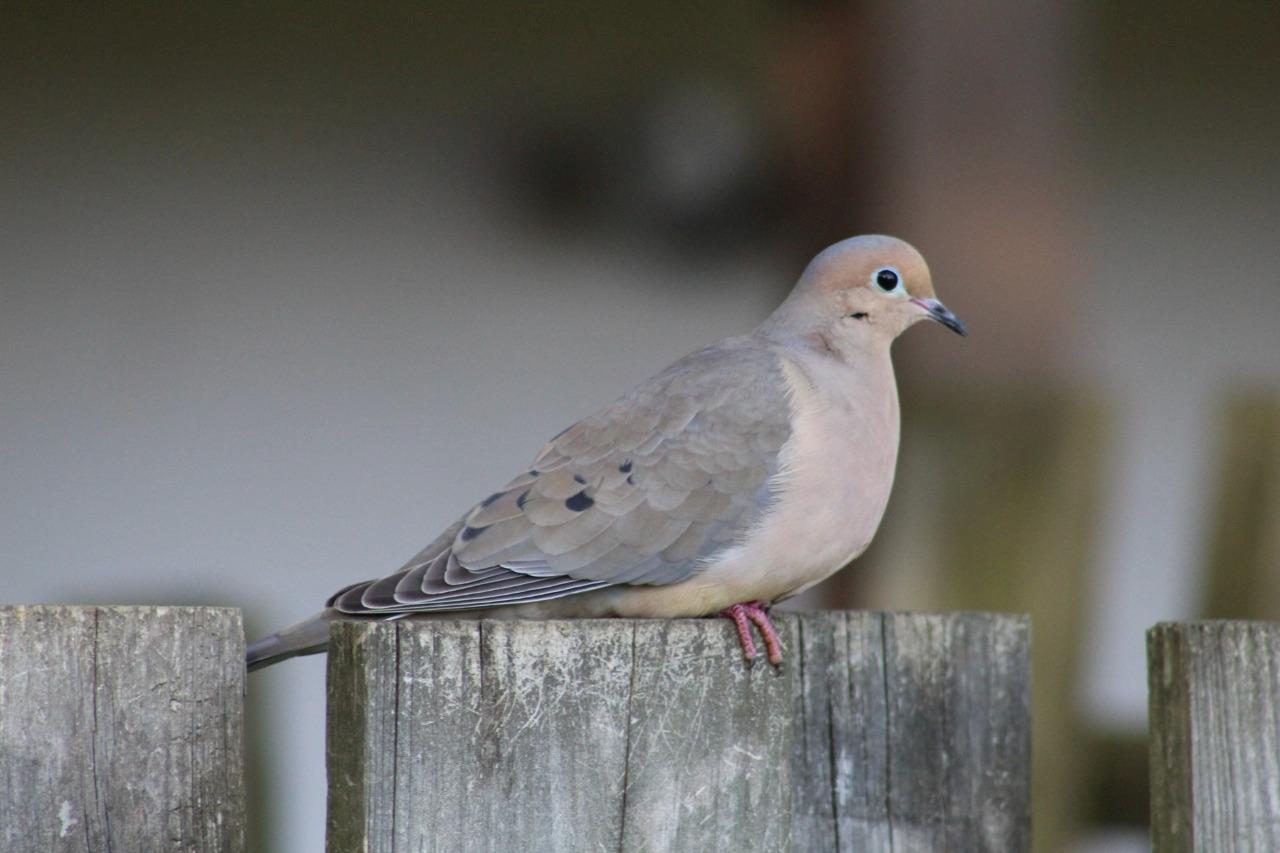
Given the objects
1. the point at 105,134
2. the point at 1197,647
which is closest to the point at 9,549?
the point at 105,134

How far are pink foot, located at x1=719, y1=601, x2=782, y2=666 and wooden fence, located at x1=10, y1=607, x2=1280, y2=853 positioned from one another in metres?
0.03

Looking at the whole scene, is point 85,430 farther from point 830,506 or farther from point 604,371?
point 830,506

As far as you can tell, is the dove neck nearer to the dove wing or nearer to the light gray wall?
the dove wing

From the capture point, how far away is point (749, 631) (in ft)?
6.91

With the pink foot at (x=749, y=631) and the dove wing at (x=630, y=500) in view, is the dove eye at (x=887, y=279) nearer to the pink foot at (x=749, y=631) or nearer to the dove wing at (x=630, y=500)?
the dove wing at (x=630, y=500)

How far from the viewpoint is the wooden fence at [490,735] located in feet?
5.84

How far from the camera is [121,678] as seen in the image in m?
1.83

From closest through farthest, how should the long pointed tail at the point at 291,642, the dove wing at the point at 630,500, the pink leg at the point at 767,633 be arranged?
the pink leg at the point at 767,633 < the long pointed tail at the point at 291,642 < the dove wing at the point at 630,500

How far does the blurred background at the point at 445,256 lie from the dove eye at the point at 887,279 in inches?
27.4

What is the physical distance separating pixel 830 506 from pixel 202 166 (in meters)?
2.50

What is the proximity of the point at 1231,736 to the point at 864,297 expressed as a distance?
1.18m

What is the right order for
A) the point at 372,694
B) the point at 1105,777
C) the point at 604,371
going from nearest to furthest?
the point at 372,694
the point at 1105,777
the point at 604,371

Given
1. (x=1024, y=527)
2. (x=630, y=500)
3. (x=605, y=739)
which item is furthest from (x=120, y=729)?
(x=1024, y=527)

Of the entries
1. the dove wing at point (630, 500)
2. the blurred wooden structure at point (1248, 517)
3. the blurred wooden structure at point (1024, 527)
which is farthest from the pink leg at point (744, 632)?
the blurred wooden structure at point (1248, 517)
